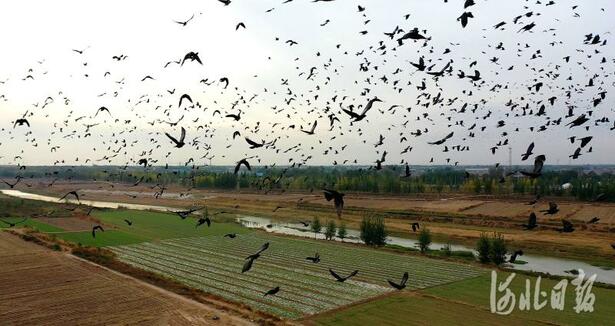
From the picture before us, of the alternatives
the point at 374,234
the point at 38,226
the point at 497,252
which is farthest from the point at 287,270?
the point at 38,226

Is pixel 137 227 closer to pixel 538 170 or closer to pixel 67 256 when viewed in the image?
pixel 67 256

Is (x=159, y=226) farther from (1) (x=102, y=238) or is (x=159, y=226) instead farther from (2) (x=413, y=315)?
(2) (x=413, y=315)

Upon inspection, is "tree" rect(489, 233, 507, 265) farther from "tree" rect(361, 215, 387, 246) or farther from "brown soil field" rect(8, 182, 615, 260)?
"tree" rect(361, 215, 387, 246)

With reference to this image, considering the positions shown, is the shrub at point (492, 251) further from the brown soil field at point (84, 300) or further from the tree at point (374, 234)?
the brown soil field at point (84, 300)

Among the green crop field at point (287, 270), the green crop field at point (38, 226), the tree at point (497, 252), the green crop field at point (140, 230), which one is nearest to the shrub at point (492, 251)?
the tree at point (497, 252)

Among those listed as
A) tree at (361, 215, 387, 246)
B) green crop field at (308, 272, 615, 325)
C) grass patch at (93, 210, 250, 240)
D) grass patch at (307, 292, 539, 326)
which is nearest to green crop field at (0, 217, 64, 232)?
grass patch at (93, 210, 250, 240)

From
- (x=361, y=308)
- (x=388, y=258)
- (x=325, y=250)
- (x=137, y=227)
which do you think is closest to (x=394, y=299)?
(x=361, y=308)
